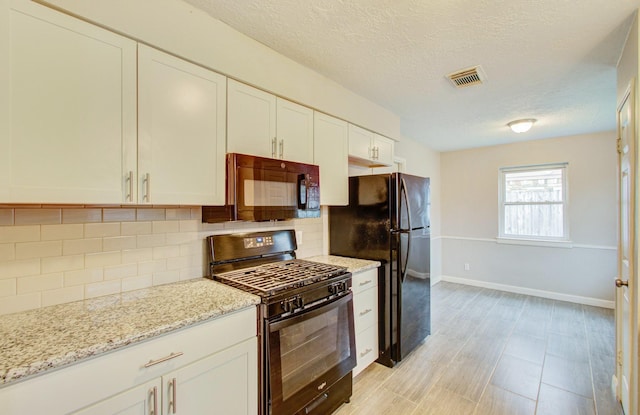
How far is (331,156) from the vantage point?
2.57 metres

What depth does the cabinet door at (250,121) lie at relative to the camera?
1.84 m

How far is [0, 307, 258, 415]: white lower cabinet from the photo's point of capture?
985 millimetres

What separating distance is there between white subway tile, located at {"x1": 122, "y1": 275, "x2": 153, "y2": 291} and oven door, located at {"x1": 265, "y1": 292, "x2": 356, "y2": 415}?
77 cm

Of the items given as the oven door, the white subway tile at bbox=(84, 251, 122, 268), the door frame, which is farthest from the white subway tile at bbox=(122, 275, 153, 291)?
the door frame

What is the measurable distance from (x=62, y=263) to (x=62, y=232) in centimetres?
15

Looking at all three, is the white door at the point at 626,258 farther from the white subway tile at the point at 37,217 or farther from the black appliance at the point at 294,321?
the white subway tile at the point at 37,217

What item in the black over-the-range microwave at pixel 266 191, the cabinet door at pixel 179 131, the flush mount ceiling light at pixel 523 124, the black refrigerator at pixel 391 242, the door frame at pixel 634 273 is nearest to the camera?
the cabinet door at pixel 179 131

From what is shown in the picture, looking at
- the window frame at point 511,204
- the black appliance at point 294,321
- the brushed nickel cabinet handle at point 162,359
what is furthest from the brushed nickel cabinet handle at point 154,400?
the window frame at point 511,204

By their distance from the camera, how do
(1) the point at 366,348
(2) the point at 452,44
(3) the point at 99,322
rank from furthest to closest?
1. (1) the point at 366,348
2. (2) the point at 452,44
3. (3) the point at 99,322

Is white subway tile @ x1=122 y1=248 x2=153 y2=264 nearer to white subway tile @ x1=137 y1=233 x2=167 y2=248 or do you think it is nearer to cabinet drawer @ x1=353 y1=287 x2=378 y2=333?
white subway tile @ x1=137 y1=233 x2=167 y2=248

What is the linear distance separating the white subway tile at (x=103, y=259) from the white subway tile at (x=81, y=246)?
27mm

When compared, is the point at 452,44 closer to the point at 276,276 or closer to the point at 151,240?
the point at 276,276

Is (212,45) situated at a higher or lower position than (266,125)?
higher

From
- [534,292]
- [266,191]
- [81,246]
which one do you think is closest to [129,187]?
[81,246]
